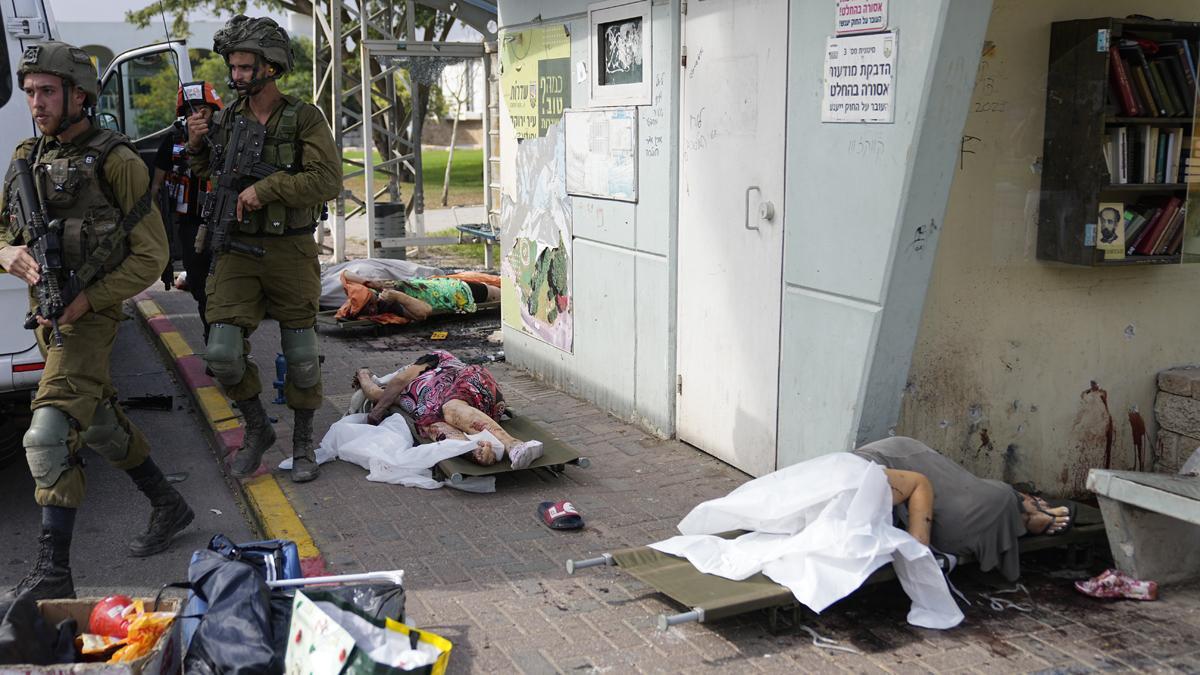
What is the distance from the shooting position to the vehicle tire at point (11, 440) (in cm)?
639

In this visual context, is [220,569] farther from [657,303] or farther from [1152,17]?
[1152,17]

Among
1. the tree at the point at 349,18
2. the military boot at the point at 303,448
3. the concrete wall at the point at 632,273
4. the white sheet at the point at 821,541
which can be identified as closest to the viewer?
the white sheet at the point at 821,541

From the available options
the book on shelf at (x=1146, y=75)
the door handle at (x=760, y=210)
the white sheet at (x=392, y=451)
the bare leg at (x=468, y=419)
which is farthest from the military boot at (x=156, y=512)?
the book on shelf at (x=1146, y=75)

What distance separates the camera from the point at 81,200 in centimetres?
485

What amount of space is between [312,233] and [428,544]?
6.43ft

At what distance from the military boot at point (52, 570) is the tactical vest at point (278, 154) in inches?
74.8

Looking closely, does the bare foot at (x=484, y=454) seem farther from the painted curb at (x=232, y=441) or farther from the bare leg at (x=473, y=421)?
the painted curb at (x=232, y=441)

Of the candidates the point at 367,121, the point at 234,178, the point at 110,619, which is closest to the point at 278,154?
the point at 234,178

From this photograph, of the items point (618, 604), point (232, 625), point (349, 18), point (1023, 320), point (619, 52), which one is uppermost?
point (349, 18)

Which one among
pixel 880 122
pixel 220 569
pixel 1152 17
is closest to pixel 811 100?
pixel 880 122

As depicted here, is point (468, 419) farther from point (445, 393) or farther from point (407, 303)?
point (407, 303)

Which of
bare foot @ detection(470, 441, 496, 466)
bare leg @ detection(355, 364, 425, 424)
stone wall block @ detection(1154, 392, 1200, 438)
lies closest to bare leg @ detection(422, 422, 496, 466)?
bare foot @ detection(470, 441, 496, 466)

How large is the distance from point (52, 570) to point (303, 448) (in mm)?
1714

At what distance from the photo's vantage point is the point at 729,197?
5883 millimetres
